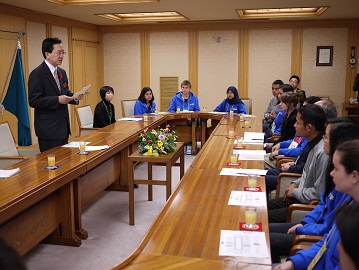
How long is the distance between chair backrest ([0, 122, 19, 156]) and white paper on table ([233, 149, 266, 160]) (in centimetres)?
236

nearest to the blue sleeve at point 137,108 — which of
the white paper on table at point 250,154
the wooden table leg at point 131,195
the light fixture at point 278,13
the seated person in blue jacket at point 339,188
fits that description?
the light fixture at point 278,13

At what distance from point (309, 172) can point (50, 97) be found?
8.05 ft

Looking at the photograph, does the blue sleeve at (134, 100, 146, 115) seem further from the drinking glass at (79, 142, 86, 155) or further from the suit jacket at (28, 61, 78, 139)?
the drinking glass at (79, 142, 86, 155)

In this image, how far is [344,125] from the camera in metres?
2.49

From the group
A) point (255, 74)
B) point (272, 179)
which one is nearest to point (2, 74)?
point (272, 179)

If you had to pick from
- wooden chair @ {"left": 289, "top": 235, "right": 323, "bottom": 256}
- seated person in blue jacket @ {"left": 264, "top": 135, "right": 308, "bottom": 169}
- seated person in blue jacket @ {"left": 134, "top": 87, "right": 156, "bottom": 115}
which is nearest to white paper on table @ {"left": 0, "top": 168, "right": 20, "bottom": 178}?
wooden chair @ {"left": 289, "top": 235, "right": 323, "bottom": 256}

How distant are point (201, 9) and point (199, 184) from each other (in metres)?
5.14

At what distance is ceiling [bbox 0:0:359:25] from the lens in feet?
21.6

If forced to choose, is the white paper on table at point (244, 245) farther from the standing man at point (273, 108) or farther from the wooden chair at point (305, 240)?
the standing man at point (273, 108)

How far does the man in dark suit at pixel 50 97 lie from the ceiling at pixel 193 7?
105 inches

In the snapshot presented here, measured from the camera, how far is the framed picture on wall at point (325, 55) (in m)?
9.20

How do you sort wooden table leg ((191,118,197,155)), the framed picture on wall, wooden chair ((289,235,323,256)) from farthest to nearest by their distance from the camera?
the framed picture on wall → wooden table leg ((191,118,197,155)) → wooden chair ((289,235,323,256))

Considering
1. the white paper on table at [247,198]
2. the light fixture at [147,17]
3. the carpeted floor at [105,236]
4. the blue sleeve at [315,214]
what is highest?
the light fixture at [147,17]

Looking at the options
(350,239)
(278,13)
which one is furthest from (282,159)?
(278,13)
